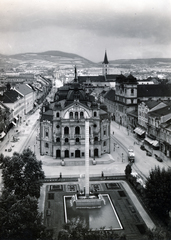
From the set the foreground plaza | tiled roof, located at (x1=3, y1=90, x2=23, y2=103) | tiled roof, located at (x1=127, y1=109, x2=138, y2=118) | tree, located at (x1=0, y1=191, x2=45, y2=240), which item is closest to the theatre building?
the foreground plaza

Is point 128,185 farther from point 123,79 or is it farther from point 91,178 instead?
point 123,79

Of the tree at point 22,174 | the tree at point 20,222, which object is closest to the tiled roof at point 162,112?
the tree at point 22,174

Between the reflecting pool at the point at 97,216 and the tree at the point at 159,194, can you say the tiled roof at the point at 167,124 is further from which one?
the reflecting pool at the point at 97,216

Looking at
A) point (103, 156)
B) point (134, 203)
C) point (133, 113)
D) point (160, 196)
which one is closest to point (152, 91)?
point (133, 113)

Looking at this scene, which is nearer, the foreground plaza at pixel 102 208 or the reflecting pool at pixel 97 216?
the foreground plaza at pixel 102 208

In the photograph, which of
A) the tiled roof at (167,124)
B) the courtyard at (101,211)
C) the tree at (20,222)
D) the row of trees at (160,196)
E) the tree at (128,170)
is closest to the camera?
the tree at (20,222)

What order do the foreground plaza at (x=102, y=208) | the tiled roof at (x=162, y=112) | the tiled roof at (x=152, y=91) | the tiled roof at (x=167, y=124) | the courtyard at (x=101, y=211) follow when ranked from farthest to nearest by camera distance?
the tiled roof at (x=152, y=91) < the tiled roof at (x=162, y=112) < the tiled roof at (x=167, y=124) < the foreground plaza at (x=102, y=208) < the courtyard at (x=101, y=211)

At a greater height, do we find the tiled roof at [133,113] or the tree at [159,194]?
the tiled roof at [133,113]

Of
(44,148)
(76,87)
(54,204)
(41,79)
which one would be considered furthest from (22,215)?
(41,79)
